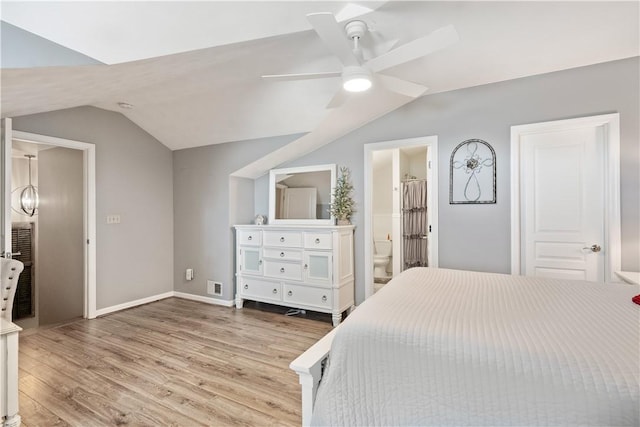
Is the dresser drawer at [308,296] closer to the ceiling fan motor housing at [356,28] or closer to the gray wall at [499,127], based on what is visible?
the gray wall at [499,127]

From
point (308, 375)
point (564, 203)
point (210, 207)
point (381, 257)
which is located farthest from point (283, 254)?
point (564, 203)

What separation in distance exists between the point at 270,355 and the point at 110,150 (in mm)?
3263

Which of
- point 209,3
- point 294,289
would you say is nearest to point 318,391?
point 209,3

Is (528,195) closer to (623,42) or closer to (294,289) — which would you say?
(623,42)

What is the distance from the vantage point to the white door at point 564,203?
2.63 m

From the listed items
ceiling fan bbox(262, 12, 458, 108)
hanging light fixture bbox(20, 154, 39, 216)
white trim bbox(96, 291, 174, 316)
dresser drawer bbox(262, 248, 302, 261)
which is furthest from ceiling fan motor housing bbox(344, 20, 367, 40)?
hanging light fixture bbox(20, 154, 39, 216)

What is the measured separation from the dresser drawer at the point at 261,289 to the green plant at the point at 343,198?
1153 millimetres

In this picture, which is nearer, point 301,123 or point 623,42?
point 623,42

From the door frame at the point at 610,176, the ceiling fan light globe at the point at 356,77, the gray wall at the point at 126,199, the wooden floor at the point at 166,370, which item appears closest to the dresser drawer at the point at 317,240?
the wooden floor at the point at 166,370

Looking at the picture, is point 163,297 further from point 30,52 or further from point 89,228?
point 30,52

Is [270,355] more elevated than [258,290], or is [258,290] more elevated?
[258,290]

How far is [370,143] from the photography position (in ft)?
11.7

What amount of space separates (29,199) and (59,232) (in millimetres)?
1073

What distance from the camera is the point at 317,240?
140 inches
